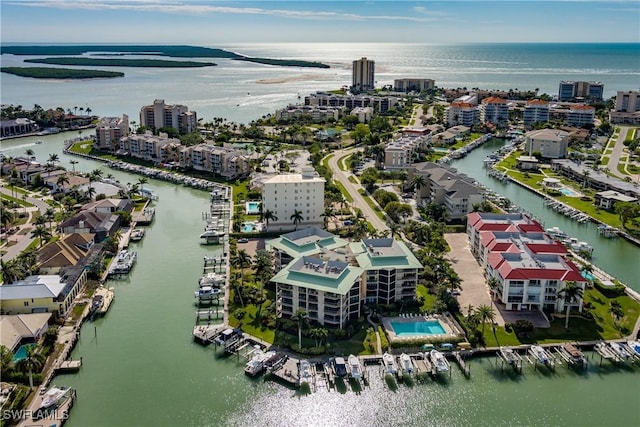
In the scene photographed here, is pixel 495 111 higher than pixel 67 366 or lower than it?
higher

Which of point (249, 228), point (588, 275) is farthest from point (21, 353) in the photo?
point (588, 275)

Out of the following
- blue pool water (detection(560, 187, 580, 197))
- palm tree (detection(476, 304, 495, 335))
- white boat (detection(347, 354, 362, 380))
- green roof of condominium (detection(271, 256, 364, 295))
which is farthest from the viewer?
blue pool water (detection(560, 187, 580, 197))

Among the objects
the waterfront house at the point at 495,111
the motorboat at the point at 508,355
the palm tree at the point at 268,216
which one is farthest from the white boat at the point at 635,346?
the waterfront house at the point at 495,111

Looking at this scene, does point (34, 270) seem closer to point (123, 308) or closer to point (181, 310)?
point (123, 308)

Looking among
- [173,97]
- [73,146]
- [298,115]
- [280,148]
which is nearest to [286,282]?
[280,148]

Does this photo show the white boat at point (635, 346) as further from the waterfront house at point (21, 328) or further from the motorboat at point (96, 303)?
the waterfront house at point (21, 328)

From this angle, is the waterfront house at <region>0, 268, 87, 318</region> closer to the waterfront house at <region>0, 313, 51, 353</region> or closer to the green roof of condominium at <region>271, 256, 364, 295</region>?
the waterfront house at <region>0, 313, 51, 353</region>

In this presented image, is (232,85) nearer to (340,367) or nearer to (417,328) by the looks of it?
(417,328)

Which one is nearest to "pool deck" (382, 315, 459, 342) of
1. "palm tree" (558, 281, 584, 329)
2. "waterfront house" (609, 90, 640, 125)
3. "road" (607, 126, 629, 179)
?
"palm tree" (558, 281, 584, 329)
